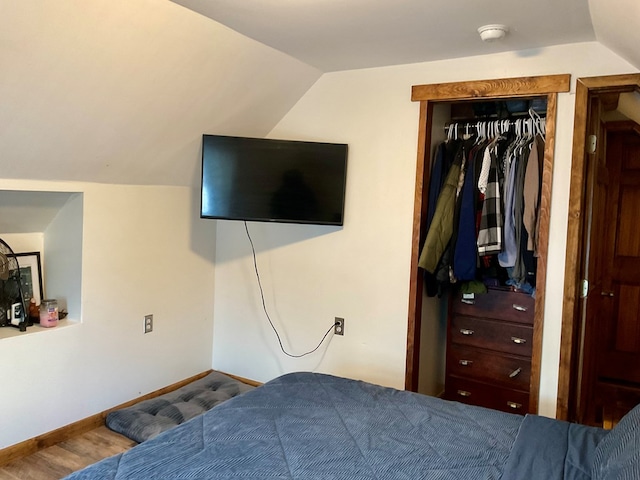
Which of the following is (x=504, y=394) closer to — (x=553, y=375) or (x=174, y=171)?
(x=553, y=375)

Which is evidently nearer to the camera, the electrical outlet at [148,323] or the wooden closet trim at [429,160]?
the wooden closet trim at [429,160]

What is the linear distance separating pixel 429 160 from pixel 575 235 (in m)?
0.90

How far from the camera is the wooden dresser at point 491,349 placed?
3.24m

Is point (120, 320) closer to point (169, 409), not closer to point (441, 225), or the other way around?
point (169, 409)

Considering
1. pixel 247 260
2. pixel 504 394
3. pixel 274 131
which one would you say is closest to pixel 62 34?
pixel 274 131

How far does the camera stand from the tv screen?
3.15 meters

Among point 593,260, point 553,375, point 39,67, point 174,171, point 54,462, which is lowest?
point 54,462

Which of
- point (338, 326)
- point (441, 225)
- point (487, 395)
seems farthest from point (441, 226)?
point (487, 395)

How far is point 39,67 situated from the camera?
2.12 metres

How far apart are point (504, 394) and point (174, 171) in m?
2.43

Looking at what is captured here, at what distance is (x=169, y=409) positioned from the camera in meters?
3.13

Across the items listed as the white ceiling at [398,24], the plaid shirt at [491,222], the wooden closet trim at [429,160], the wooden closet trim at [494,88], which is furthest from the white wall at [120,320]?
the plaid shirt at [491,222]

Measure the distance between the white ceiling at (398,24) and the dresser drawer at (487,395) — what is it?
197 cm

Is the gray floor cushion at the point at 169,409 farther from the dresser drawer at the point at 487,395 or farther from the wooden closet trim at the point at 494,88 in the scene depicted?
the wooden closet trim at the point at 494,88
